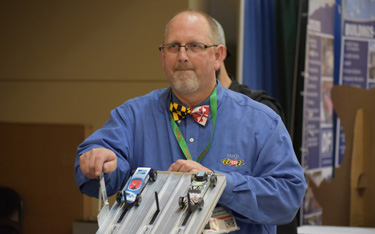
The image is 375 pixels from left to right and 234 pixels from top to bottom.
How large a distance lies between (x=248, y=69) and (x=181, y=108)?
199 centimetres

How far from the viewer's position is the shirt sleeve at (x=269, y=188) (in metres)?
1.96

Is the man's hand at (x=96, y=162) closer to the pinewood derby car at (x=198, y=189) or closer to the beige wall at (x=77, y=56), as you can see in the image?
the pinewood derby car at (x=198, y=189)

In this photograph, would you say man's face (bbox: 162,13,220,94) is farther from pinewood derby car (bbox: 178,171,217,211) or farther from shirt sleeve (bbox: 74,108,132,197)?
pinewood derby car (bbox: 178,171,217,211)

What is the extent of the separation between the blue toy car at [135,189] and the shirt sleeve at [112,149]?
0.18 meters

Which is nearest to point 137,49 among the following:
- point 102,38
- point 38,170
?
point 102,38

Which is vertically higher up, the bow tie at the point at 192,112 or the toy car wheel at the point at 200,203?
the bow tie at the point at 192,112

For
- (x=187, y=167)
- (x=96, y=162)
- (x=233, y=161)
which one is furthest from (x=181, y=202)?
(x=233, y=161)

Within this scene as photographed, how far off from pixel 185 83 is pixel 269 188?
1.64 feet

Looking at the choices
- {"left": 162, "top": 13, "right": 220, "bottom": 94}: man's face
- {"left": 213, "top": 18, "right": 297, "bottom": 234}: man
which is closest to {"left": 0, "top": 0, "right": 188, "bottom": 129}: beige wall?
{"left": 213, "top": 18, "right": 297, "bottom": 234}: man

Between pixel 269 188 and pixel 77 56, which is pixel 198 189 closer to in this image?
pixel 269 188

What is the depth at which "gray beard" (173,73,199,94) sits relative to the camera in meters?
2.21

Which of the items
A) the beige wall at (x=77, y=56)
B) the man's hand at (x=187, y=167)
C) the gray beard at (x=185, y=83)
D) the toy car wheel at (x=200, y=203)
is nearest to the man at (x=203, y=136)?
the gray beard at (x=185, y=83)

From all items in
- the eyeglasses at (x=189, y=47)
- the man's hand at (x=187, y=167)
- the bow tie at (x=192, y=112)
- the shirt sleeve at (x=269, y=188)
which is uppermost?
the eyeglasses at (x=189, y=47)

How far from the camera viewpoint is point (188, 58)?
7.23ft
